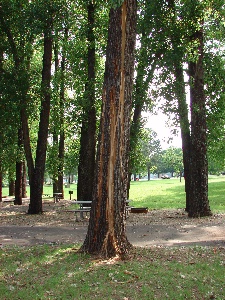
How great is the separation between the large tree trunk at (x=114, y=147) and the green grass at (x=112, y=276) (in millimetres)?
478

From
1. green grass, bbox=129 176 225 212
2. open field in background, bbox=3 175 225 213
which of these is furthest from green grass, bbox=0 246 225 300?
green grass, bbox=129 176 225 212

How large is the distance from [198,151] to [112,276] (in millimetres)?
9329

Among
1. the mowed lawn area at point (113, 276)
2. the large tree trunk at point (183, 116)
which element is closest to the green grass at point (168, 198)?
the large tree trunk at point (183, 116)

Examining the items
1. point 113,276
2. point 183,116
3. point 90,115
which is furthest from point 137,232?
point 90,115

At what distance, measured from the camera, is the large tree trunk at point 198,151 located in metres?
15.0

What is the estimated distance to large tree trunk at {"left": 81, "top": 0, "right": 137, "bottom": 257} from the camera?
7.68 meters

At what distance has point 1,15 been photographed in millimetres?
15922

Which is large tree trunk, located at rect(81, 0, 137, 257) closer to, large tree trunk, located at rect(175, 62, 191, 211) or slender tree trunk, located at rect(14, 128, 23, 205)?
large tree trunk, located at rect(175, 62, 191, 211)

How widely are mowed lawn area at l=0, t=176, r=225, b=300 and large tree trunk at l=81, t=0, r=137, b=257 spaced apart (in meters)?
0.46

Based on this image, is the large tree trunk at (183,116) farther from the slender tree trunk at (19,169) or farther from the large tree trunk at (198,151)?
the slender tree trunk at (19,169)

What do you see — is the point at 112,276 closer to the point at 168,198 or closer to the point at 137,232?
the point at 137,232

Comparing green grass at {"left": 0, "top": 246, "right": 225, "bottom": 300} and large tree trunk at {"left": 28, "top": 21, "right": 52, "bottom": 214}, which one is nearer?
green grass at {"left": 0, "top": 246, "right": 225, "bottom": 300}

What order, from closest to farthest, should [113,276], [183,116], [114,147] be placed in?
1. [113,276]
2. [114,147]
3. [183,116]

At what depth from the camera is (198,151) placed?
590 inches
